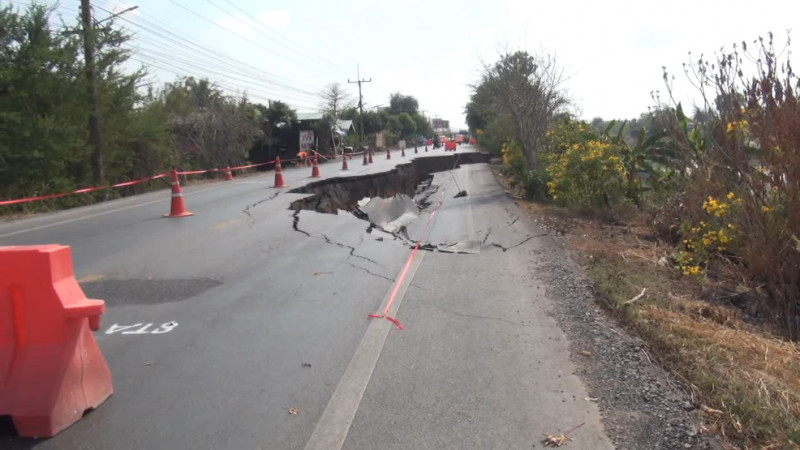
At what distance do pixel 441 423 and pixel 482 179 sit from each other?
2292cm

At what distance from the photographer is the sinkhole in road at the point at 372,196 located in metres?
15.6

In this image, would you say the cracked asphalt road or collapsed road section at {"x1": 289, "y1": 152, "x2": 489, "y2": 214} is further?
collapsed road section at {"x1": 289, "y1": 152, "x2": 489, "y2": 214}

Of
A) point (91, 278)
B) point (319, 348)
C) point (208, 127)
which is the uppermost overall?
point (208, 127)

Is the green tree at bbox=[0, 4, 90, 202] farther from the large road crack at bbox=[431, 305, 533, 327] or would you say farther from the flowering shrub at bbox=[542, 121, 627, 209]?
the large road crack at bbox=[431, 305, 533, 327]

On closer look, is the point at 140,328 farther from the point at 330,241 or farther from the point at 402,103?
the point at 402,103

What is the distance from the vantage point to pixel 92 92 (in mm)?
19344

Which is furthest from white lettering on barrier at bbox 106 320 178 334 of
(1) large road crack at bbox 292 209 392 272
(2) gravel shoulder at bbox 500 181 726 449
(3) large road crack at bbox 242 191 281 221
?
(3) large road crack at bbox 242 191 281 221

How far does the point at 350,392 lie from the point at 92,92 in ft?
60.0

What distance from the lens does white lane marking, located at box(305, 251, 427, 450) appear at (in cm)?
359

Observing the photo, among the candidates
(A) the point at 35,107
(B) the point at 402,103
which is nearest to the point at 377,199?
(A) the point at 35,107

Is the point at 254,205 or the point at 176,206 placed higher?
the point at 176,206

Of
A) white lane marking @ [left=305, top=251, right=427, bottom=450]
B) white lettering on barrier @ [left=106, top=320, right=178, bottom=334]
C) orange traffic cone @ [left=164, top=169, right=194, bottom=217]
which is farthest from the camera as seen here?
orange traffic cone @ [left=164, top=169, right=194, bottom=217]

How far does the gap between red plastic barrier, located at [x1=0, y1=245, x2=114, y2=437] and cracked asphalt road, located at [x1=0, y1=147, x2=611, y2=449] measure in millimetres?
230

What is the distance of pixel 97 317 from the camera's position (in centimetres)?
384
